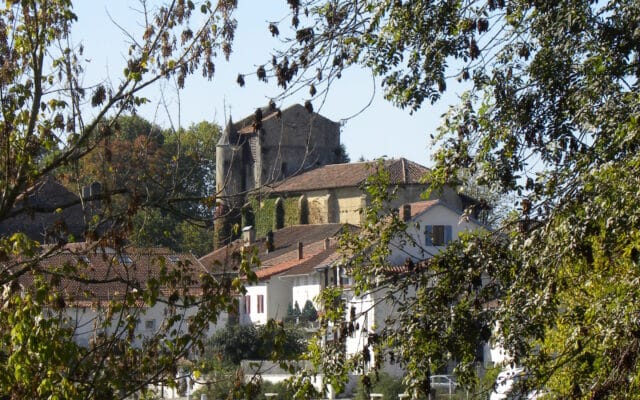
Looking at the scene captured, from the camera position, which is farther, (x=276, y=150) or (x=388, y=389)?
(x=276, y=150)

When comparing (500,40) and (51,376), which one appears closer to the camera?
(51,376)

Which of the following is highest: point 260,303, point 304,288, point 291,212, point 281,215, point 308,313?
point 291,212

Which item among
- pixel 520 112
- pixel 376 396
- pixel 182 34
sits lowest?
pixel 376 396

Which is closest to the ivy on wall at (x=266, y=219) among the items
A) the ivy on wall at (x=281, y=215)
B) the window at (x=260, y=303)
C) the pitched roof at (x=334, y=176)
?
the ivy on wall at (x=281, y=215)

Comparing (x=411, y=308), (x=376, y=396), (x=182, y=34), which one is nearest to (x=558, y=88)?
(x=411, y=308)

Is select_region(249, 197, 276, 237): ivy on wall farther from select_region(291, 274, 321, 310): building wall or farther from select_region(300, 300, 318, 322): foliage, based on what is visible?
select_region(300, 300, 318, 322): foliage

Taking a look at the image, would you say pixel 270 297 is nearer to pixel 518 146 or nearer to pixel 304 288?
pixel 304 288

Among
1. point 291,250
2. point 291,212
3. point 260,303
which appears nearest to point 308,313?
point 260,303

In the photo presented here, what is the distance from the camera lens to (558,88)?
1090 cm

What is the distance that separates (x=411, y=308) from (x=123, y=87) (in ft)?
10.6

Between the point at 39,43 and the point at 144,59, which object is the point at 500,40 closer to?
the point at 144,59

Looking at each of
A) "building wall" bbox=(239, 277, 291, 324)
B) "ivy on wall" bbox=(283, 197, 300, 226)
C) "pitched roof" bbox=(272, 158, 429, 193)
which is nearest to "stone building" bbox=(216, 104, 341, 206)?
"pitched roof" bbox=(272, 158, 429, 193)

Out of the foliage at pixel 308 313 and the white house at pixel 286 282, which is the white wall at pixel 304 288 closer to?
the white house at pixel 286 282

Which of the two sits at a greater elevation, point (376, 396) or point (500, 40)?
point (500, 40)
